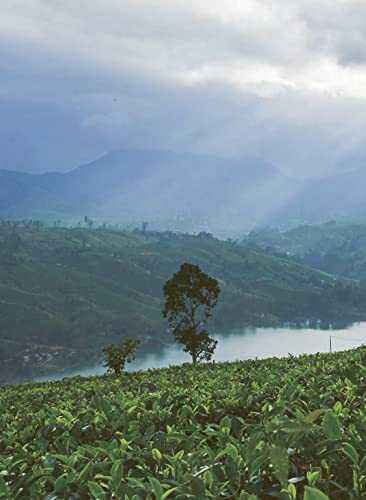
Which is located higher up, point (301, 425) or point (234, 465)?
point (301, 425)

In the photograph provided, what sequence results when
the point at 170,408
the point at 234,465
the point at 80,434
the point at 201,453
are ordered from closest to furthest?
1. the point at 234,465
2. the point at 201,453
3. the point at 80,434
4. the point at 170,408

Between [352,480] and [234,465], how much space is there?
909mm

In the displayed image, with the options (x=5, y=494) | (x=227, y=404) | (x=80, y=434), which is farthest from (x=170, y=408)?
(x=5, y=494)

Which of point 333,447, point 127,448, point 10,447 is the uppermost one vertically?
point 333,447

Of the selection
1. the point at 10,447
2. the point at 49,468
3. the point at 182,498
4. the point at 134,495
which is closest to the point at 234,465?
the point at 182,498

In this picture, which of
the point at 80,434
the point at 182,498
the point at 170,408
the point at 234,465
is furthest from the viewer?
the point at 170,408

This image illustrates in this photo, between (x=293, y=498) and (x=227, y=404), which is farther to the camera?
(x=227, y=404)

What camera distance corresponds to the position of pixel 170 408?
9.13m

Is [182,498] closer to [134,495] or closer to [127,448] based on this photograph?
[134,495]

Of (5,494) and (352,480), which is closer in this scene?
(352,480)

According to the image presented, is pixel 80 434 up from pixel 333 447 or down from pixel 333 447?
down

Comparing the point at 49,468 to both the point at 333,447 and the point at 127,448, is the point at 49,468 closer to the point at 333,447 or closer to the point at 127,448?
the point at 127,448

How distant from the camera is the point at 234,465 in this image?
15.2 ft

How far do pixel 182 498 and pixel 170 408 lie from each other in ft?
16.2
